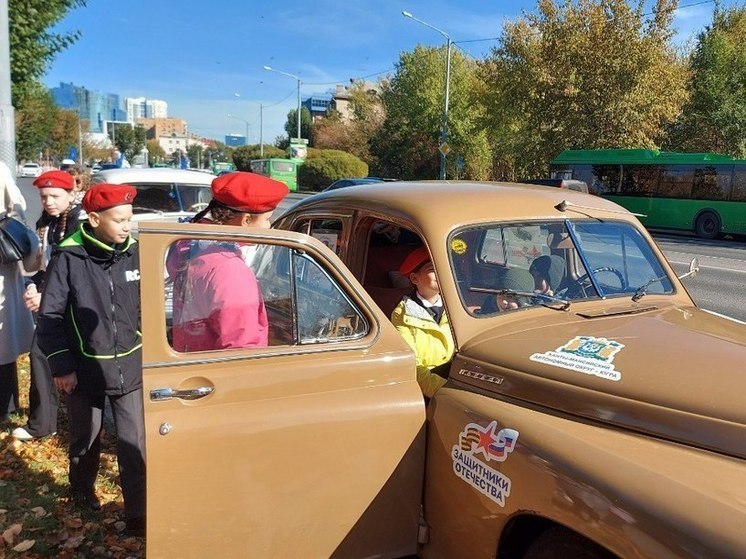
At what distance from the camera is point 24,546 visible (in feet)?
10.5

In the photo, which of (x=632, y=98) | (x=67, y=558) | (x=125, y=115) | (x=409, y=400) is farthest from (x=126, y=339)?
(x=125, y=115)

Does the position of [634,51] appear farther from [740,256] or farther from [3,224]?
[3,224]

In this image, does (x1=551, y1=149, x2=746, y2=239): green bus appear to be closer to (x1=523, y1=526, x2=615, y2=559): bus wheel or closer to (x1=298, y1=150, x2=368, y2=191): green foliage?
(x1=523, y1=526, x2=615, y2=559): bus wheel

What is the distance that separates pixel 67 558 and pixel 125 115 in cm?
20680

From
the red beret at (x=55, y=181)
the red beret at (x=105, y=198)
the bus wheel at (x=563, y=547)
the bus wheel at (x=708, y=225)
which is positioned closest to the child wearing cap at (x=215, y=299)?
the red beret at (x=105, y=198)

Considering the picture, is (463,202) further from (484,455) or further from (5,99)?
(5,99)

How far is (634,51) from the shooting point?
23797 millimetres

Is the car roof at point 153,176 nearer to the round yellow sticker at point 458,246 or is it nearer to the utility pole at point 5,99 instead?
the utility pole at point 5,99

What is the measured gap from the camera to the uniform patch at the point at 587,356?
2.19m

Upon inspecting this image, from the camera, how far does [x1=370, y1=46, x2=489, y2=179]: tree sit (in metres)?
42.6

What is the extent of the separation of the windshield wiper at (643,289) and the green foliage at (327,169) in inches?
1842

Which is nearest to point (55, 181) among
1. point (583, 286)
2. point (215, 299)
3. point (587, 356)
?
point (215, 299)

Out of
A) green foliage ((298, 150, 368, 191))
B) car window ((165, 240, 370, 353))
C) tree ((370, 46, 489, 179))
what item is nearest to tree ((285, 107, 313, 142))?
green foliage ((298, 150, 368, 191))

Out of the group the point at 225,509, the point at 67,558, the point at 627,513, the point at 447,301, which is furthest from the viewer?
the point at 67,558
